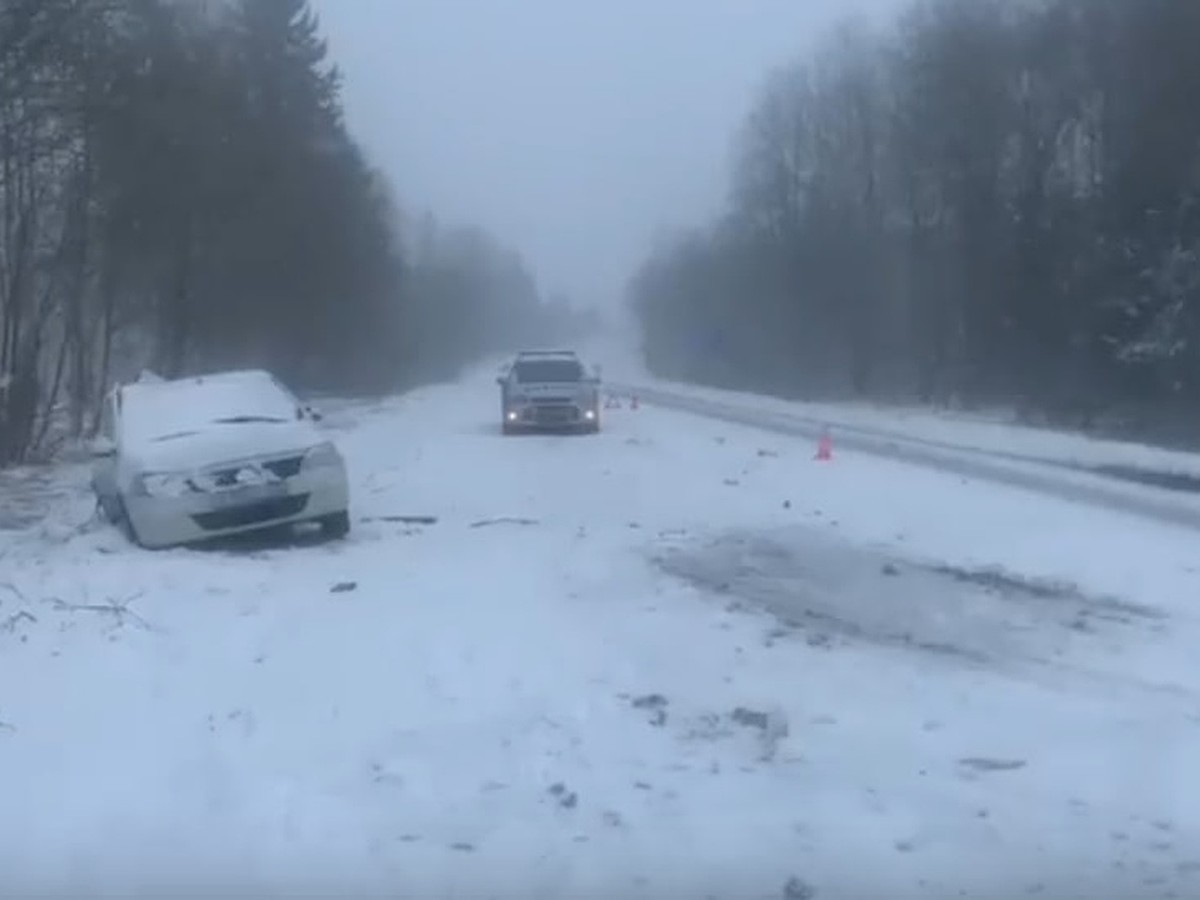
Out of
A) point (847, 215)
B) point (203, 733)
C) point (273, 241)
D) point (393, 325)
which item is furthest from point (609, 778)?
point (393, 325)

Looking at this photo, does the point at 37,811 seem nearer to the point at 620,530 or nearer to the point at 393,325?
the point at 620,530

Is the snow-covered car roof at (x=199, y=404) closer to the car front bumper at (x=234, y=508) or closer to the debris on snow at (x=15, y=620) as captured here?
the car front bumper at (x=234, y=508)

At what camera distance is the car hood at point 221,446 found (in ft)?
64.3

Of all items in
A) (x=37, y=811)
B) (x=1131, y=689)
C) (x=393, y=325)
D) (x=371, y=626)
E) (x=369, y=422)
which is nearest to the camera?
(x=37, y=811)

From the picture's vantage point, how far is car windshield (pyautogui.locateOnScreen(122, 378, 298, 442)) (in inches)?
824

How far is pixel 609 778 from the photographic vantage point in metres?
9.27

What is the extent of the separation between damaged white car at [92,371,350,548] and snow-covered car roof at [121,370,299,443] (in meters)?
0.02

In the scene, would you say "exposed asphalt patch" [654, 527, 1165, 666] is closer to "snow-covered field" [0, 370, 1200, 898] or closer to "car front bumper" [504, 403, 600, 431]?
"snow-covered field" [0, 370, 1200, 898]

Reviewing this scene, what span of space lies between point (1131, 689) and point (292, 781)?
484 cm

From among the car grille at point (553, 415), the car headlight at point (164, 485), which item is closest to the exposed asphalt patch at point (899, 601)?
the car headlight at point (164, 485)

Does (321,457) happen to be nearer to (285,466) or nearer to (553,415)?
(285,466)

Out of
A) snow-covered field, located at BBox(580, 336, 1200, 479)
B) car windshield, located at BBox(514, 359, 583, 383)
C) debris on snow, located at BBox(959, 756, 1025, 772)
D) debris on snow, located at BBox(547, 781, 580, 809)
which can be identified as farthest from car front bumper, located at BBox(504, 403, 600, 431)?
debris on snow, located at BBox(547, 781, 580, 809)

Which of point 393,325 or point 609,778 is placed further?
point 393,325

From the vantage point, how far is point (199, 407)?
2136cm
